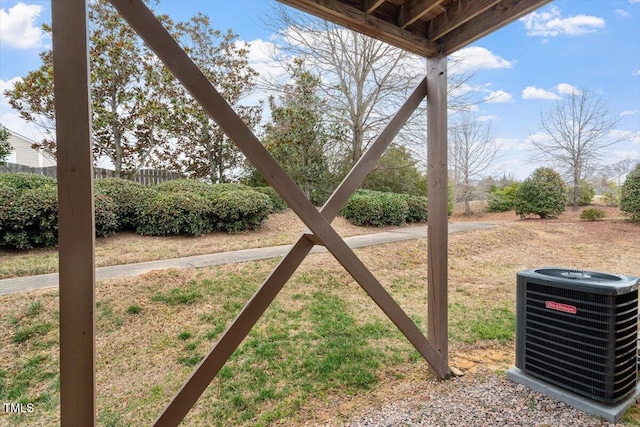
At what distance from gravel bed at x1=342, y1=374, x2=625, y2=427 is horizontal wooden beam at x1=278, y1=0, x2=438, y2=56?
2.33 meters

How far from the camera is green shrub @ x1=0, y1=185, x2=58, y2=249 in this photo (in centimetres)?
363

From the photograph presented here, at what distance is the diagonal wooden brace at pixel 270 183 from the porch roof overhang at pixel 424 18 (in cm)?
74

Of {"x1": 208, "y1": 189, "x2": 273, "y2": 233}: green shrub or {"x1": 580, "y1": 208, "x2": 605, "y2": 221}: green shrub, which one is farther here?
{"x1": 580, "y1": 208, "x2": 605, "y2": 221}: green shrub

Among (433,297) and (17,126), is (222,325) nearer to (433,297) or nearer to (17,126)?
(433,297)

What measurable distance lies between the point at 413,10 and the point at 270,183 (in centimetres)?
148

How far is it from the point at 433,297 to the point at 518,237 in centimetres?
627

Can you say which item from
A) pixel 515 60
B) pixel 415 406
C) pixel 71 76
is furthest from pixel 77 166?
pixel 515 60

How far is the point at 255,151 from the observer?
56.1 inches

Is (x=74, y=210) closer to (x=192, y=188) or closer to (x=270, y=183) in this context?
(x=270, y=183)

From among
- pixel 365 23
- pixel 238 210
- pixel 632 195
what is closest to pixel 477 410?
pixel 365 23

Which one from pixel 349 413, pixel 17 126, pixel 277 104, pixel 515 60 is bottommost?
pixel 349 413

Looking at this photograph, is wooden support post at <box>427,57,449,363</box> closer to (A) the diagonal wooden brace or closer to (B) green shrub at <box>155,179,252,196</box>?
(A) the diagonal wooden brace

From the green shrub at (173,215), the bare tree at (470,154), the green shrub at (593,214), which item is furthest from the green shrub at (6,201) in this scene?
the green shrub at (593,214)

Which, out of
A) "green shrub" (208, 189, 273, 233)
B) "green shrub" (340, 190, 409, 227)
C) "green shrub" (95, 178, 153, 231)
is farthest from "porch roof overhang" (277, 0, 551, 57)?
"green shrub" (340, 190, 409, 227)
